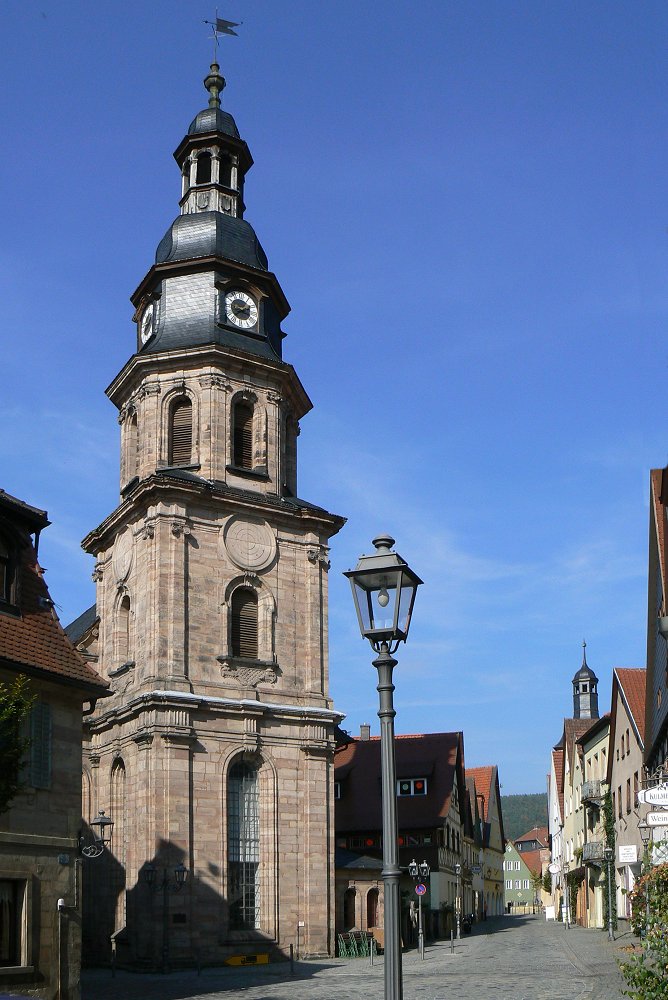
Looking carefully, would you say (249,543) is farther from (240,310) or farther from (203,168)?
(203,168)

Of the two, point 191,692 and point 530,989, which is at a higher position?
point 191,692

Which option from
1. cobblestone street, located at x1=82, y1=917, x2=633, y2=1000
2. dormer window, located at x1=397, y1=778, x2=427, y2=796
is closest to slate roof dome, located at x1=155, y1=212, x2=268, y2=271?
cobblestone street, located at x1=82, y1=917, x2=633, y2=1000

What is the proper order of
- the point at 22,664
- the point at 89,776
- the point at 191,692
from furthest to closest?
the point at 89,776
the point at 191,692
the point at 22,664

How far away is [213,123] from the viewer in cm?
4522

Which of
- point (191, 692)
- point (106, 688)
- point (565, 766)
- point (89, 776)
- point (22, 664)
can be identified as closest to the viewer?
point (22, 664)

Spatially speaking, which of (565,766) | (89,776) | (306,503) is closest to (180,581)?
(306,503)

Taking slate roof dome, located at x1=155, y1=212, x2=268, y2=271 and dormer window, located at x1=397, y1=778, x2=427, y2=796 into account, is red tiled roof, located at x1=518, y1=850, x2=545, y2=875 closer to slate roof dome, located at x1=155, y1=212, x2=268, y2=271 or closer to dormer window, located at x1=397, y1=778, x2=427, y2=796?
dormer window, located at x1=397, y1=778, x2=427, y2=796

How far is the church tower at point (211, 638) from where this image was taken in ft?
117

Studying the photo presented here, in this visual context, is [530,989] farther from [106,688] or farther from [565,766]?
[565,766]

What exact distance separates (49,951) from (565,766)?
194ft

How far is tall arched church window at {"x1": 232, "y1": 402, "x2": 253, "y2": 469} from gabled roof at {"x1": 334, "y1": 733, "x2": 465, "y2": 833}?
63.9 feet

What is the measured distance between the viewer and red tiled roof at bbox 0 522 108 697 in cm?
2158

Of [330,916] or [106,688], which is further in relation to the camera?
[330,916]

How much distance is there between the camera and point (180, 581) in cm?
3738
